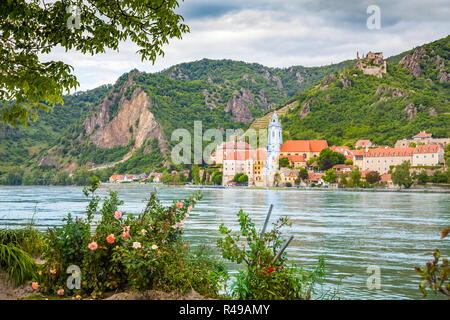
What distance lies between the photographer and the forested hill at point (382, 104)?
12475 centimetres

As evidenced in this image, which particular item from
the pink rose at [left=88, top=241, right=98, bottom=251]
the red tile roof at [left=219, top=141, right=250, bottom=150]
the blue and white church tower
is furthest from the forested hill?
the pink rose at [left=88, top=241, right=98, bottom=251]

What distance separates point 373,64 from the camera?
16675cm

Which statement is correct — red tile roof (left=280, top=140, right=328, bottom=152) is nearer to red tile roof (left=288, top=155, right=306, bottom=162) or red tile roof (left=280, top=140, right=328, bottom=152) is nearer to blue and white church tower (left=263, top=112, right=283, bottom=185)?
blue and white church tower (left=263, top=112, right=283, bottom=185)

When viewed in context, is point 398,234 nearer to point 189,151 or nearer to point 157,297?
point 157,297

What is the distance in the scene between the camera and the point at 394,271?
11070 millimetres

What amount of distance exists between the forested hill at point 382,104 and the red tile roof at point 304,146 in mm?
6315

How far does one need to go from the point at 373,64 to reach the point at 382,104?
34106 mm

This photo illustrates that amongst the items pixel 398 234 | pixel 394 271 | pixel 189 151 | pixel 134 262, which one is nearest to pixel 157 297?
pixel 134 262

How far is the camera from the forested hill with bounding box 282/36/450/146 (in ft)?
409

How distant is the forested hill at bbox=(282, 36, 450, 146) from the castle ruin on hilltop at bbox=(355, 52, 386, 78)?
270cm

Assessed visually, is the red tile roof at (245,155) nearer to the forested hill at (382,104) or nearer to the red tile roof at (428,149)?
the forested hill at (382,104)

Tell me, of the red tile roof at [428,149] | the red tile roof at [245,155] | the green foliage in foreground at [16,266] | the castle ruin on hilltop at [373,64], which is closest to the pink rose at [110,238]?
the green foliage in foreground at [16,266]

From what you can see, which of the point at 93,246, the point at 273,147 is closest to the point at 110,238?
the point at 93,246
